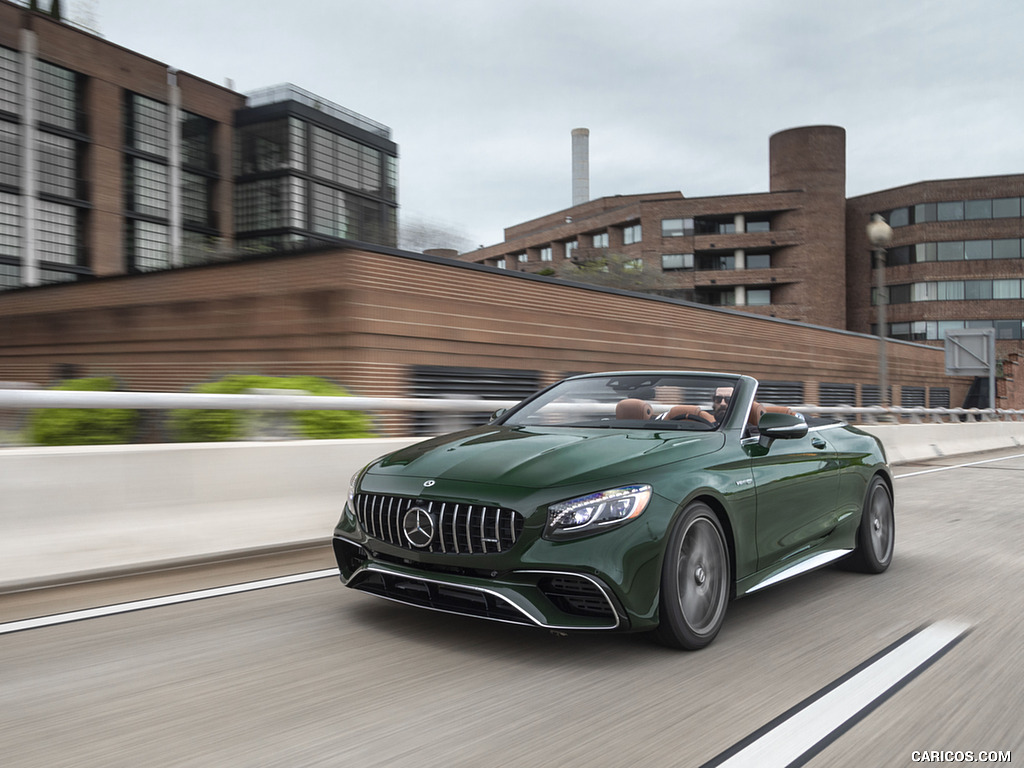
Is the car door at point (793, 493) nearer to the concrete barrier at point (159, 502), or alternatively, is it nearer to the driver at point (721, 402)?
the driver at point (721, 402)

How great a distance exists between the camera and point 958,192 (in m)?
74.9

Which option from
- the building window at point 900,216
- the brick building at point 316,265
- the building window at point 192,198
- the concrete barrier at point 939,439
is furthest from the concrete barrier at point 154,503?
the building window at point 900,216

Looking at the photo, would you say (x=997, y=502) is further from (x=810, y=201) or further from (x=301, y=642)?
(x=810, y=201)

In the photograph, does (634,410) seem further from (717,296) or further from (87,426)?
(717,296)

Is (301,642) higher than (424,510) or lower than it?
lower

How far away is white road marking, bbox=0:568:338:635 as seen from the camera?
4.63 meters

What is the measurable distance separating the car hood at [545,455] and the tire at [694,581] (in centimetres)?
34

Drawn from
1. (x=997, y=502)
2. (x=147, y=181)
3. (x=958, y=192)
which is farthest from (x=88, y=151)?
(x=958, y=192)

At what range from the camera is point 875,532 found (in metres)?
6.46

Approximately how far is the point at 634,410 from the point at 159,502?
3.18m

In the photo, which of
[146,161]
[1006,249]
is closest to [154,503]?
[146,161]

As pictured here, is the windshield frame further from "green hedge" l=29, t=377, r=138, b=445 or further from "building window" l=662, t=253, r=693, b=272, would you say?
"building window" l=662, t=253, r=693, b=272

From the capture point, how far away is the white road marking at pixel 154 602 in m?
4.63

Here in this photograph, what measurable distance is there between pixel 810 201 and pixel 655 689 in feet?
246
